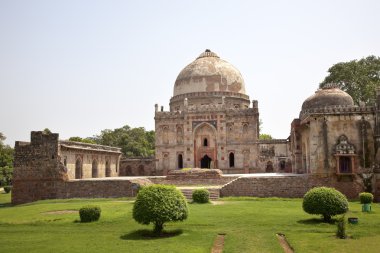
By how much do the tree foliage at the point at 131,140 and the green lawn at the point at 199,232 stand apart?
3700 cm

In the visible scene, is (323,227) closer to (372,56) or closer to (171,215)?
(171,215)

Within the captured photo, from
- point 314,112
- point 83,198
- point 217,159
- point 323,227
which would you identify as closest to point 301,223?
point 323,227

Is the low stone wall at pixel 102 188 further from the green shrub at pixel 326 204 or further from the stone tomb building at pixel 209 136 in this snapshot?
the green shrub at pixel 326 204

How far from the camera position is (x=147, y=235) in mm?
13281

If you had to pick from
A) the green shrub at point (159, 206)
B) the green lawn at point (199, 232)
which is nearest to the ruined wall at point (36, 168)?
the green lawn at point (199, 232)

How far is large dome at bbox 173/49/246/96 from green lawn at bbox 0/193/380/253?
23.4 meters

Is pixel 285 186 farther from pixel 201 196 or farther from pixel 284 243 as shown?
pixel 284 243

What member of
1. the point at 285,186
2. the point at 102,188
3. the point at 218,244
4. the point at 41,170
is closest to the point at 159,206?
the point at 218,244

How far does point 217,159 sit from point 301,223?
22.4 meters

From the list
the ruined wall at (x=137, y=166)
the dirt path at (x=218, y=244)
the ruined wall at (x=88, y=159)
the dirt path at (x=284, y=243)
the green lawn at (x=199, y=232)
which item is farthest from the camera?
the ruined wall at (x=137, y=166)

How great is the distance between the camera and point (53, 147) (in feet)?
92.9

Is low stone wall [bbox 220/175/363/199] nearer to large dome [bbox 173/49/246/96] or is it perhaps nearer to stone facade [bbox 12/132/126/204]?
stone facade [bbox 12/132/126/204]

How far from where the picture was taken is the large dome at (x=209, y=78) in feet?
134

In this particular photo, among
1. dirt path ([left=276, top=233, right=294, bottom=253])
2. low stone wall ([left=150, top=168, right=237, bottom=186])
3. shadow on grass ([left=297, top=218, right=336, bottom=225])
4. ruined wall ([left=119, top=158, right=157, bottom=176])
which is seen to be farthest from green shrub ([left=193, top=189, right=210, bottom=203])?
ruined wall ([left=119, top=158, right=157, bottom=176])
